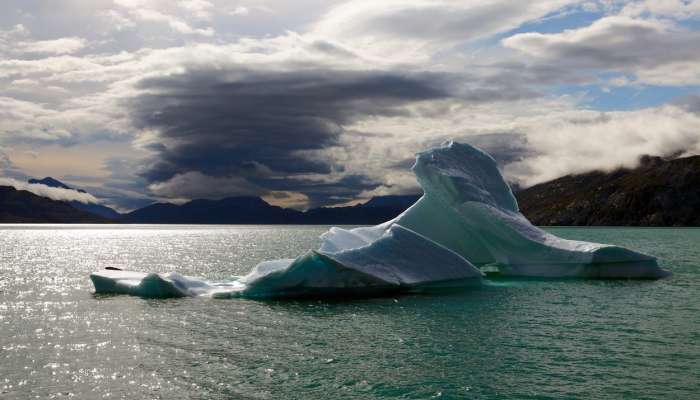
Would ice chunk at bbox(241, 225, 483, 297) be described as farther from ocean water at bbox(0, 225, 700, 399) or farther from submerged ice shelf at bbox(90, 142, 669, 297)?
ocean water at bbox(0, 225, 700, 399)

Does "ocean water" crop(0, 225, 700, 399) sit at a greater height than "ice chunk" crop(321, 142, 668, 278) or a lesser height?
lesser

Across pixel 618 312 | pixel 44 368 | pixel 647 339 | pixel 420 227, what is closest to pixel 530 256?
pixel 420 227

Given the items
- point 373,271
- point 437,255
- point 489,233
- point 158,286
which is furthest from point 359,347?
point 489,233

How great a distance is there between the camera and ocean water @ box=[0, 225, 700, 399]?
1270 centimetres

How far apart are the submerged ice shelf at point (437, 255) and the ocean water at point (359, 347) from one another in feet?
3.81

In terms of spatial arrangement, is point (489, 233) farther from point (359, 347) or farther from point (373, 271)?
point (359, 347)

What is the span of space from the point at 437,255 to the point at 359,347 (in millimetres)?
11815

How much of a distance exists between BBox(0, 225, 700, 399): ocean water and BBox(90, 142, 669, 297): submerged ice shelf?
116 cm

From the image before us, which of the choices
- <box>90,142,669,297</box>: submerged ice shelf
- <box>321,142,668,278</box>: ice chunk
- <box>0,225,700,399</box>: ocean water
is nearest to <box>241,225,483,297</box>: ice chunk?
<box>90,142,669,297</box>: submerged ice shelf

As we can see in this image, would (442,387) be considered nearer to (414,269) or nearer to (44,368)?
Answer: (44,368)

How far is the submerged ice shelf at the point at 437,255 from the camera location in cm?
2530

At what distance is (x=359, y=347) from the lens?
53.6ft

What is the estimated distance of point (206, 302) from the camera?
24.6 metres

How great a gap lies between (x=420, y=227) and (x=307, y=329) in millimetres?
17436
